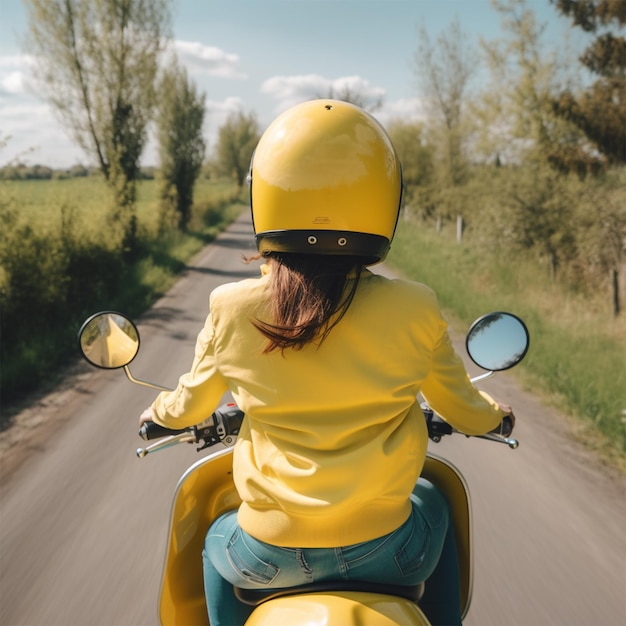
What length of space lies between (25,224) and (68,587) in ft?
20.6

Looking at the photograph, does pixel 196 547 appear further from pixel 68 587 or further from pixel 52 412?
pixel 52 412

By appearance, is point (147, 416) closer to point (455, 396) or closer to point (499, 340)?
point (455, 396)

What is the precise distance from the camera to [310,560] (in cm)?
131

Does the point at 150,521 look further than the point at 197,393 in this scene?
Yes

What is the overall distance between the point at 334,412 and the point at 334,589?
15.1 inches

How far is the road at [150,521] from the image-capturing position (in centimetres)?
272

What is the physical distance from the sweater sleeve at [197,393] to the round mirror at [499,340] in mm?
805

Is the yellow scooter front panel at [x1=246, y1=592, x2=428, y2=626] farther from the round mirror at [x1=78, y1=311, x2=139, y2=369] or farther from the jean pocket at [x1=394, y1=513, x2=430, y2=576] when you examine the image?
the round mirror at [x1=78, y1=311, x2=139, y2=369]

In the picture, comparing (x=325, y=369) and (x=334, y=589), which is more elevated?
(x=325, y=369)

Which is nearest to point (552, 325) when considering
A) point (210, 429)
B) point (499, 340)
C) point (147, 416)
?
point (499, 340)

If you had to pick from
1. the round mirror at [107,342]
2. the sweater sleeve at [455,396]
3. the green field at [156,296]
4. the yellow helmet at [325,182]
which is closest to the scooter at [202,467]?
the round mirror at [107,342]

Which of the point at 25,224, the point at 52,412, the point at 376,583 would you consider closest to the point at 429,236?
the point at 25,224

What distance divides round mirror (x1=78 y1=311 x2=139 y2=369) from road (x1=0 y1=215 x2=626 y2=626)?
0.65 m

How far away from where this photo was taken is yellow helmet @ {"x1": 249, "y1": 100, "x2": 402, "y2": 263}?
4.56 ft
